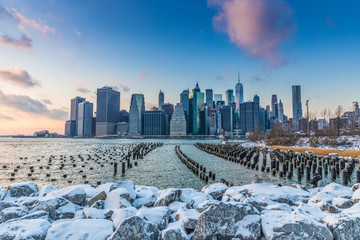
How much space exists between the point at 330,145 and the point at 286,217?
5159 cm

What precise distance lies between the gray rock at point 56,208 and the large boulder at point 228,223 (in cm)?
456

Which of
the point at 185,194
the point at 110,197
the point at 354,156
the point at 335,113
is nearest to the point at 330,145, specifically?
the point at 354,156

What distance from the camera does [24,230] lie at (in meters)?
5.77

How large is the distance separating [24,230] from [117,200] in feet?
10.9

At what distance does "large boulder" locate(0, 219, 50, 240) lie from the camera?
555 cm

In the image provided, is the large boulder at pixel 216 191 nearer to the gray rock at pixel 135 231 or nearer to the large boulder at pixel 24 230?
the gray rock at pixel 135 231

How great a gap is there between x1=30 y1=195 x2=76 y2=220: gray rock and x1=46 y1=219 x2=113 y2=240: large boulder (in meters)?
1.51

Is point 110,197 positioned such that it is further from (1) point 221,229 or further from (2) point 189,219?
(1) point 221,229

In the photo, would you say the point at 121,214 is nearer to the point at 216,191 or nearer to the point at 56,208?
the point at 56,208

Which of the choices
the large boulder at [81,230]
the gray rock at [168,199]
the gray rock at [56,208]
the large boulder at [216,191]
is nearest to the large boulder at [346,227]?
the large boulder at [216,191]

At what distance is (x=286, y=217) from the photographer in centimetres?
617

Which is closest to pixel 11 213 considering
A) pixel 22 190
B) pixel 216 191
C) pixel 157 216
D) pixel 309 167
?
pixel 22 190

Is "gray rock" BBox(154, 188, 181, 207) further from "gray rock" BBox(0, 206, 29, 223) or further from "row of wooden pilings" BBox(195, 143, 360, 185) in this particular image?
"row of wooden pilings" BBox(195, 143, 360, 185)

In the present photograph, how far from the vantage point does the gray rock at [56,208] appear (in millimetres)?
7516
